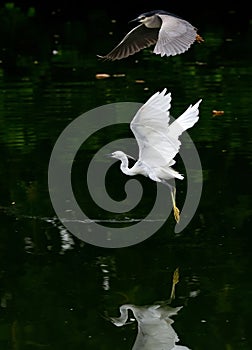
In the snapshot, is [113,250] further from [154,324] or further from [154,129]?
[154,324]

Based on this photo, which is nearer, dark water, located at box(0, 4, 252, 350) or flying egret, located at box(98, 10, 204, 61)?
dark water, located at box(0, 4, 252, 350)

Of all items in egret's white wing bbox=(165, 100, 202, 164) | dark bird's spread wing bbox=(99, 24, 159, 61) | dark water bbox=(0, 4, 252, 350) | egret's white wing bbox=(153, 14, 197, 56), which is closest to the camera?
dark water bbox=(0, 4, 252, 350)

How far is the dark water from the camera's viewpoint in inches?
203

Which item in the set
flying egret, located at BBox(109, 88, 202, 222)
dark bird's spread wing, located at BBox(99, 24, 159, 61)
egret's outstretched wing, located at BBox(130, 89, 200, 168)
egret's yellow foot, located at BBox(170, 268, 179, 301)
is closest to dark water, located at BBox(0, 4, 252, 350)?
egret's yellow foot, located at BBox(170, 268, 179, 301)

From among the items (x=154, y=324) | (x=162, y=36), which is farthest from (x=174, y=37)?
(x=154, y=324)

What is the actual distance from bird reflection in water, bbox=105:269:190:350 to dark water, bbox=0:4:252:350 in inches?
1.7

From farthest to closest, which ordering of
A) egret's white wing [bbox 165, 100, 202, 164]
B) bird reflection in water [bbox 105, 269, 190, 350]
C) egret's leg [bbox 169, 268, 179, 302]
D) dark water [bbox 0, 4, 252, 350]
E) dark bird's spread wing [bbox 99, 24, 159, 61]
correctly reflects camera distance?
dark bird's spread wing [bbox 99, 24, 159, 61], egret's white wing [bbox 165, 100, 202, 164], egret's leg [bbox 169, 268, 179, 302], dark water [bbox 0, 4, 252, 350], bird reflection in water [bbox 105, 269, 190, 350]

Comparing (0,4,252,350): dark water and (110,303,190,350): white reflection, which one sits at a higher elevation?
(110,303,190,350): white reflection

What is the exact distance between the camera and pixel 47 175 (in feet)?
26.9

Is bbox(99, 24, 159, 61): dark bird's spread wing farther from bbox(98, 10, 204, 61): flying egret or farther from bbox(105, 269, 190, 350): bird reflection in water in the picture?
bbox(105, 269, 190, 350): bird reflection in water

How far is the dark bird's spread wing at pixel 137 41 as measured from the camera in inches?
311

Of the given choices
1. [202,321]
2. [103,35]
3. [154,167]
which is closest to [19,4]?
[103,35]

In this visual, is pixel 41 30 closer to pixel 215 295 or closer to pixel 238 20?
pixel 238 20

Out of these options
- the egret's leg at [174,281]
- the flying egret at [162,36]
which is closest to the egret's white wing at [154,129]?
the egret's leg at [174,281]
